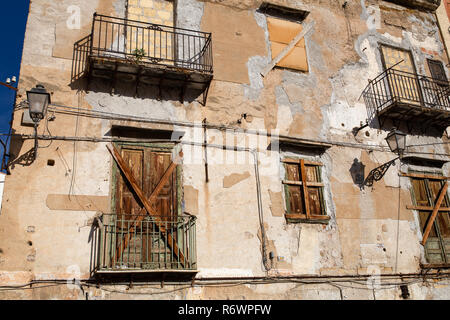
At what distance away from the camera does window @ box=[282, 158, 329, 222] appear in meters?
9.55

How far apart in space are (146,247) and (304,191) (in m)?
3.73

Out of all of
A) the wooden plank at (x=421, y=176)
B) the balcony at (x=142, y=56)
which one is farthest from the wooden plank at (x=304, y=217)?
the balcony at (x=142, y=56)

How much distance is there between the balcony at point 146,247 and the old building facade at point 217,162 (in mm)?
35

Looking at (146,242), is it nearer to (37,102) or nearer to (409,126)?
(37,102)

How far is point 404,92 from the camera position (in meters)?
12.0

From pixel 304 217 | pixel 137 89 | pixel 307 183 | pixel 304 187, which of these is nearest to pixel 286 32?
pixel 307 183

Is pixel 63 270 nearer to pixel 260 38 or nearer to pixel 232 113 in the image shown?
pixel 232 113

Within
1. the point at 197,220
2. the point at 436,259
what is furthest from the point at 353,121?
the point at 197,220

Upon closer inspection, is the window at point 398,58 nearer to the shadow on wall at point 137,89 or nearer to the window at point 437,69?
the window at point 437,69

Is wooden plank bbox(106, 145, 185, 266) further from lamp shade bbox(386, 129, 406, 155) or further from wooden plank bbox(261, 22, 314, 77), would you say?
lamp shade bbox(386, 129, 406, 155)

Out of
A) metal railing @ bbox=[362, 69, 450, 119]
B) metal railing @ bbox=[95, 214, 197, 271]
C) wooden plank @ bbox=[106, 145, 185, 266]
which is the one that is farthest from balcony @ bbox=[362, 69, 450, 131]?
wooden plank @ bbox=[106, 145, 185, 266]

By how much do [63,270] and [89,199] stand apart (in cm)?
132

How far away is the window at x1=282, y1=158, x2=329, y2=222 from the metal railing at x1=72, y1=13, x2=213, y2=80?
9.53 ft

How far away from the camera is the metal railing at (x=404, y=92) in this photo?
37.8 ft
